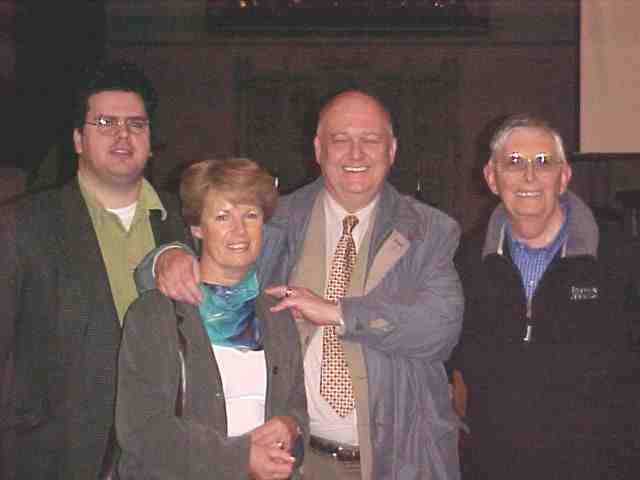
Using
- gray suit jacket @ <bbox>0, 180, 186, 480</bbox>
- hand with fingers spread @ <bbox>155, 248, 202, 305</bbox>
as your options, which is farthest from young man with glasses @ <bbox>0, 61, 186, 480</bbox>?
hand with fingers spread @ <bbox>155, 248, 202, 305</bbox>

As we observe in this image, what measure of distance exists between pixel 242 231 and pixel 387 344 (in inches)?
19.7

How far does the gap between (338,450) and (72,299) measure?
768 mm

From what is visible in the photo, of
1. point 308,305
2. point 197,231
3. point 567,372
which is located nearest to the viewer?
point 197,231

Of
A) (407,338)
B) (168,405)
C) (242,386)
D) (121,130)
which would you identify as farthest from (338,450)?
(121,130)

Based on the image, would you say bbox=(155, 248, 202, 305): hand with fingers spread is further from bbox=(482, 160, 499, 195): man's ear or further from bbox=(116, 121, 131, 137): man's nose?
bbox=(482, 160, 499, 195): man's ear

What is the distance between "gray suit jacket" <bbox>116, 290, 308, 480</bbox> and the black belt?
433 mm

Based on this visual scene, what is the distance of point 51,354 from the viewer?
2.14 m

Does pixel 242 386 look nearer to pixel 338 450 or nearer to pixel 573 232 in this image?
pixel 338 450

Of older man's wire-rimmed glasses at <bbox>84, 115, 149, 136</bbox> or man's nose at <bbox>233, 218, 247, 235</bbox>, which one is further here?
older man's wire-rimmed glasses at <bbox>84, 115, 149, 136</bbox>

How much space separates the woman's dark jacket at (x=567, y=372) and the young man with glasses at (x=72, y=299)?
0.98 metres

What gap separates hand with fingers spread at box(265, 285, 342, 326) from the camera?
206 cm

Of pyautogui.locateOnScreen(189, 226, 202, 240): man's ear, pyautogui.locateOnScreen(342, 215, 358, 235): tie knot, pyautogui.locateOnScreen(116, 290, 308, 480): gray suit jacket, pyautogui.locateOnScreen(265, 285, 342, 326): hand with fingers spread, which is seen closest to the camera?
pyautogui.locateOnScreen(116, 290, 308, 480): gray suit jacket

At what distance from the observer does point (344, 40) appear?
8.68 meters

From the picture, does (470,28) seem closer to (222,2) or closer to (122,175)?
(222,2)
